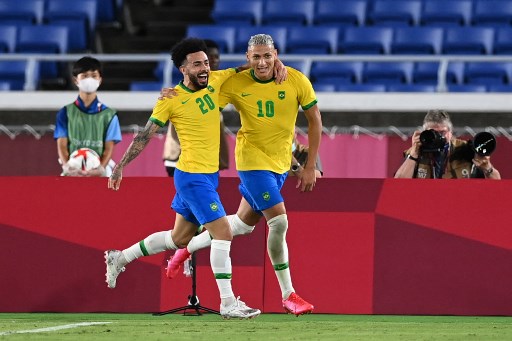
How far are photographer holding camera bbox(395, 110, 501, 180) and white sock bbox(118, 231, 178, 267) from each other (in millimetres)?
2077

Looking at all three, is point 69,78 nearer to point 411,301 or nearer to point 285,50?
point 285,50

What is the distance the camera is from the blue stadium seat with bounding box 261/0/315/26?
18.4m

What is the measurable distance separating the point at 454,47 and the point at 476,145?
730cm

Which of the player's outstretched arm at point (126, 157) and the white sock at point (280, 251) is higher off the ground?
the player's outstretched arm at point (126, 157)

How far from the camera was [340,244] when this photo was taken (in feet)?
35.0

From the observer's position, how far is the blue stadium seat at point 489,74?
17031mm

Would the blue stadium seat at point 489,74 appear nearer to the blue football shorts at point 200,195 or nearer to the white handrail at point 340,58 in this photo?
the white handrail at point 340,58

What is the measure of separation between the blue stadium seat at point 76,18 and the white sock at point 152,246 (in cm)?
862

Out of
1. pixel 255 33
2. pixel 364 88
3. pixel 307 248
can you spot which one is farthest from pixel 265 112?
pixel 255 33

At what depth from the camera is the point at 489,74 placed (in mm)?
17094

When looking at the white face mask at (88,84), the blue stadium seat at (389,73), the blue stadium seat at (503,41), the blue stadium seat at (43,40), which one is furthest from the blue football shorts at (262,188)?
the blue stadium seat at (43,40)

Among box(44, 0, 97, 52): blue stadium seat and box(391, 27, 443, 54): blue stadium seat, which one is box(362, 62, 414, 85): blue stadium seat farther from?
box(44, 0, 97, 52): blue stadium seat

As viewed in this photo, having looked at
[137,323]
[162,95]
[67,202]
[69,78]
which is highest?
[69,78]

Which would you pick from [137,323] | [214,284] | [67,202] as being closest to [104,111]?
[67,202]
